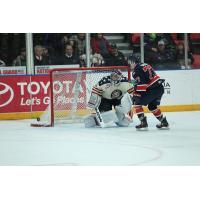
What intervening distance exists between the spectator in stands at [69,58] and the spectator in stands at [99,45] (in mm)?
343

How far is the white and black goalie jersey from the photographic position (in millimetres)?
7551

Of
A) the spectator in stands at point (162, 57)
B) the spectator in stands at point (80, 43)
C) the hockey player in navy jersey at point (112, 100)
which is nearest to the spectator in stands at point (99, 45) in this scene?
the spectator in stands at point (80, 43)

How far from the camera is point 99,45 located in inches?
388

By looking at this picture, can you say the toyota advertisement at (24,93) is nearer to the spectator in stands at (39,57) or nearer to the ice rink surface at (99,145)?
the ice rink surface at (99,145)

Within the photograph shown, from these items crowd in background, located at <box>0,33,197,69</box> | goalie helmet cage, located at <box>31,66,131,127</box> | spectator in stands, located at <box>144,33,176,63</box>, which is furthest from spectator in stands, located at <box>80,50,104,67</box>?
goalie helmet cage, located at <box>31,66,131,127</box>

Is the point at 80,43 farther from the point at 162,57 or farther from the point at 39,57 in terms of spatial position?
the point at 162,57

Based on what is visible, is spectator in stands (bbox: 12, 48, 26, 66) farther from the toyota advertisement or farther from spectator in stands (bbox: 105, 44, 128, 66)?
spectator in stands (bbox: 105, 44, 128, 66)

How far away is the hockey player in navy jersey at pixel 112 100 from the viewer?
756cm

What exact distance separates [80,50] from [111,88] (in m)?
2.28

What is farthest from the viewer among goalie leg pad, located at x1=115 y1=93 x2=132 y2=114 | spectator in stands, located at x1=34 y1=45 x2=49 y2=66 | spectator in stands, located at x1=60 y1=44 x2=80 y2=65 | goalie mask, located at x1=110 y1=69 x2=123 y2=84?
spectator in stands, located at x1=60 y1=44 x2=80 y2=65

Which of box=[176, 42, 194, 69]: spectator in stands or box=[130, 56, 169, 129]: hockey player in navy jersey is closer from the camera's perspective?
box=[130, 56, 169, 129]: hockey player in navy jersey

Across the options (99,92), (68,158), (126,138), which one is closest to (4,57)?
(99,92)

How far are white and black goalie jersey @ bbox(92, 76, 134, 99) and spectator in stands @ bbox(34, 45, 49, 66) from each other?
2.09 metres

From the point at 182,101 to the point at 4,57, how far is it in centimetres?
282
